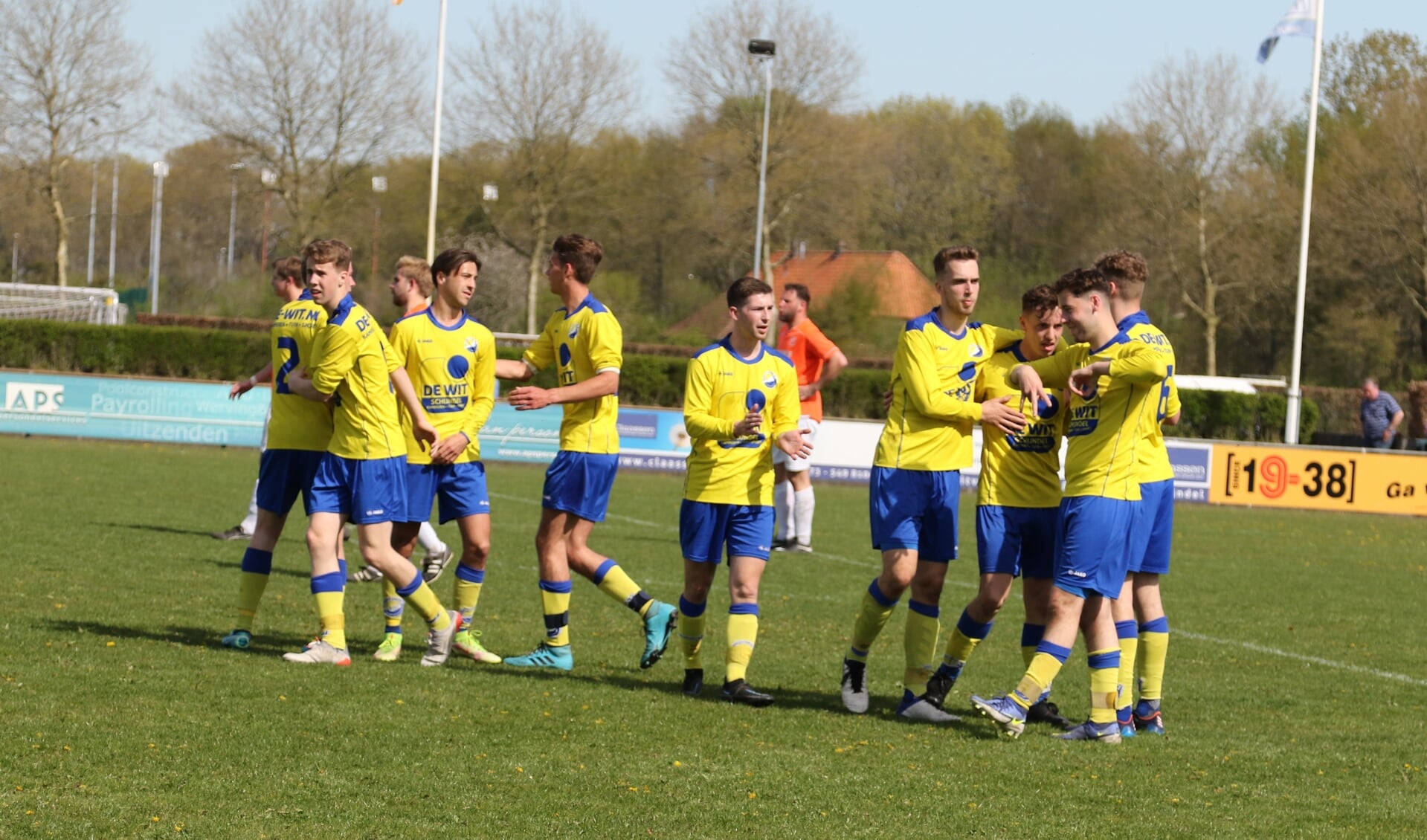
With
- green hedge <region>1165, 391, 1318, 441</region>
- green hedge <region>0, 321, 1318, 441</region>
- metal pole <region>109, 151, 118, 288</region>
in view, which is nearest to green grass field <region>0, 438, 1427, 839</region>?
green hedge <region>0, 321, 1318, 441</region>

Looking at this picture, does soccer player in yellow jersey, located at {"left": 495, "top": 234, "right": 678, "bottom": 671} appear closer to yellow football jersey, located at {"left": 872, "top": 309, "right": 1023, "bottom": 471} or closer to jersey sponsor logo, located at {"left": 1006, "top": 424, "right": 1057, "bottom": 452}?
yellow football jersey, located at {"left": 872, "top": 309, "right": 1023, "bottom": 471}

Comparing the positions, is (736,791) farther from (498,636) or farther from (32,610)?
(32,610)

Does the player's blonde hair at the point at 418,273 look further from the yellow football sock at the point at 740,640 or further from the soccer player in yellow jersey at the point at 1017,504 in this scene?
the soccer player in yellow jersey at the point at 1017,504

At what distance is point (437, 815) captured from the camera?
4691 millimetres

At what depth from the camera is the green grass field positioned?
4.81 metres

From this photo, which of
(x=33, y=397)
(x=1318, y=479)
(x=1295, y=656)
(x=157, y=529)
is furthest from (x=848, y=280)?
(x=1295, y=656)

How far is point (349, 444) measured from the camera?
7203 mm

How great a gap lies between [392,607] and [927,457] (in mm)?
3107

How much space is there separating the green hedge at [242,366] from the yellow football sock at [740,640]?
2172 centimetres

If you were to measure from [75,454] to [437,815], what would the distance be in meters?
18.1

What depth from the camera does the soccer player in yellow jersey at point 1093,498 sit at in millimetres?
6219

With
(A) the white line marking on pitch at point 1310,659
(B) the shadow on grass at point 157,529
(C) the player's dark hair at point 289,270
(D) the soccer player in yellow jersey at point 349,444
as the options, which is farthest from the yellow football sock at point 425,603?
(B) the shadow on grass at point 157,529

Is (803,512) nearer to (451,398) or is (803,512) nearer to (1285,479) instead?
(451,398)

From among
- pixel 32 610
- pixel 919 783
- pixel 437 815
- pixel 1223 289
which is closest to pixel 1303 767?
pixel 919 783
